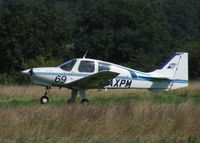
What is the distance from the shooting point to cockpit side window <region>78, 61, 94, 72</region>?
17859mm

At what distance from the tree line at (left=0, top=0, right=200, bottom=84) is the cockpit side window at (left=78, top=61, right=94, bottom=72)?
17.8 metres

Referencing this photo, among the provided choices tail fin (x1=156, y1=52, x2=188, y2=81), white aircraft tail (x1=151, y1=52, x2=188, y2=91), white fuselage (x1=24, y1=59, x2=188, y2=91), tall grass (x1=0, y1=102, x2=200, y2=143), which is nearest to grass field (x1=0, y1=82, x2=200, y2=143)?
tall grass (x1=0, y1=102, x2=200, y2=143)

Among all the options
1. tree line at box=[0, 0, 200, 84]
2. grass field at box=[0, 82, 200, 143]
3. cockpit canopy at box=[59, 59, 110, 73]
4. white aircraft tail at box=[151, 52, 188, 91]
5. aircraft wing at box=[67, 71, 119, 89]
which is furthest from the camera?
→ tree line at box=[0, 0, 200, 84]

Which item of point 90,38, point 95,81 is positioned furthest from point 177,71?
point 90,38

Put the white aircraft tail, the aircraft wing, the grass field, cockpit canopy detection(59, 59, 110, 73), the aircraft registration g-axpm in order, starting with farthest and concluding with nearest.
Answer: the white aircraft tail, cockpit canopy detection(59, 59, 110, 73), the aircraft registration g-axpm, the aircraft wing, the grass field

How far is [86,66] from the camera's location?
705 inches

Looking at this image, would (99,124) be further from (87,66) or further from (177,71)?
(177,71)

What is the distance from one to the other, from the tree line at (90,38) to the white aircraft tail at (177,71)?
17158mm

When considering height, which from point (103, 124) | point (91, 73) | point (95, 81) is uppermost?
point (91, 73)

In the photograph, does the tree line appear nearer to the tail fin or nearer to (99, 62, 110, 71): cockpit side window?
the tail fin

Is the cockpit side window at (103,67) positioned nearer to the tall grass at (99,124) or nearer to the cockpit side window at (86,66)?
the cockpit side window at (86,66)

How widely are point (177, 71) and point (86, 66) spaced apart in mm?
3904

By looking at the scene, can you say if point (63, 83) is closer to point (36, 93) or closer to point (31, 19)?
point (36, 93)

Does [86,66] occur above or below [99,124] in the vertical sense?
above
